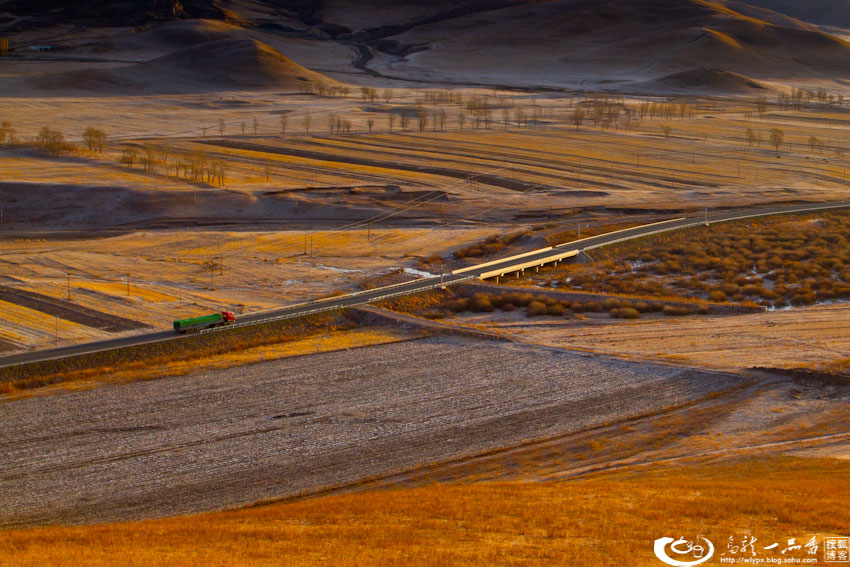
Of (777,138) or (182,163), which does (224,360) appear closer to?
(182,163)

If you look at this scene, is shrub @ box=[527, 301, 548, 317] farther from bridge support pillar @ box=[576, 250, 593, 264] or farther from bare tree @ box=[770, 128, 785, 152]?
bare tree @ box=[770, 128, 785, 152]

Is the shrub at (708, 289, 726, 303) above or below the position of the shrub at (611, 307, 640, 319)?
above

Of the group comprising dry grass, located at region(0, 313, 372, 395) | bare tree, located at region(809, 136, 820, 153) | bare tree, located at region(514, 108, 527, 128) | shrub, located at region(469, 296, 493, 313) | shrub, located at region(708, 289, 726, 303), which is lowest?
dry grass, located at region(0, 313, 372, 395)

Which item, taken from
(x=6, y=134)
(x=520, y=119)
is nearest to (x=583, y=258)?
(x=6, y=134)

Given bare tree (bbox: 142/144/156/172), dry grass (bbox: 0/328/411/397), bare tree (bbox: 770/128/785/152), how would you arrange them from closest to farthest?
dry grass (bbox: 0/328/411/397) < bare tree (bbox: 142/144/156/172) < bare tree (bbox: 770/128/785/152)

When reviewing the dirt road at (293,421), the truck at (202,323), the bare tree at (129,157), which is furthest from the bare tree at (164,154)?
the dirt road at (293,421)

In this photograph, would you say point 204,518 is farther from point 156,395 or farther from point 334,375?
point 334,375

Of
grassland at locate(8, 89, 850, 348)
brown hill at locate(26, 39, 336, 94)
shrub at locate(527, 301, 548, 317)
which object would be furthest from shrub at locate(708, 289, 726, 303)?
brown hill at locate(26, 39, 336, 94)

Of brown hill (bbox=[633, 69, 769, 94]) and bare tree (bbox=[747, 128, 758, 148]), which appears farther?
brown hill (bbox=[633, 69, 769, 94])
